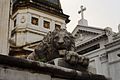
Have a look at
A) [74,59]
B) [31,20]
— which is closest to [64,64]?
[74,59]

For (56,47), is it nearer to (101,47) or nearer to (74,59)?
(74,59)

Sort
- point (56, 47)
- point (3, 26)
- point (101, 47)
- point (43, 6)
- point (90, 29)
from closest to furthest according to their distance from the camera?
point (56, 47), point (3, 26), point (101, 47), point (90, 29), point (43, 6)

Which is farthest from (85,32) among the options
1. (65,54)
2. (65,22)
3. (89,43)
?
(65,54)

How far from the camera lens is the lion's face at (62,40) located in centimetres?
475

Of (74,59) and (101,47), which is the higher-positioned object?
(101,47)

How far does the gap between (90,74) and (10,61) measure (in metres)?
1.50

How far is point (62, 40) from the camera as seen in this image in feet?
15.7

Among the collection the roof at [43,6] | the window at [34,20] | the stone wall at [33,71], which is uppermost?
the roof at [43,6]

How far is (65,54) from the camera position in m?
4.45

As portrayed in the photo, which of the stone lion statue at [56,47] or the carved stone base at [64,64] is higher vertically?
the stone lion statue at [56,47]

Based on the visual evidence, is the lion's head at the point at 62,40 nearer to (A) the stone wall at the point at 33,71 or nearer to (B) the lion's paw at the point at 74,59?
(B) the lion's paw at the point at 74,59

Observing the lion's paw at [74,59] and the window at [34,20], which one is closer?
the lion's paw at [74,59]

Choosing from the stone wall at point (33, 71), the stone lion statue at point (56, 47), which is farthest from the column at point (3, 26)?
the stone wall at point (33, 71)

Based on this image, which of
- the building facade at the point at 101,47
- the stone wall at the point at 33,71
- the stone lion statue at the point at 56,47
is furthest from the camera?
the building facade at the point at 101,47
